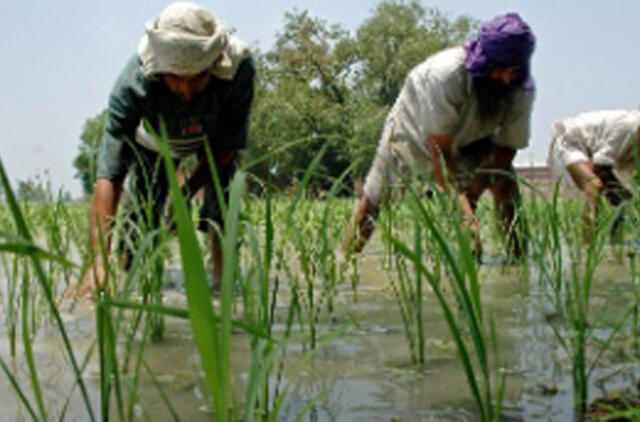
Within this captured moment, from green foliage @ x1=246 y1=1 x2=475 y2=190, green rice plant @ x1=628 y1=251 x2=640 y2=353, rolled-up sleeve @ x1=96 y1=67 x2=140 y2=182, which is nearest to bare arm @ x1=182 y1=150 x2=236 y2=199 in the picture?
rolled-up sleeve @ x1=96 y1=67 x2=140 y2=182

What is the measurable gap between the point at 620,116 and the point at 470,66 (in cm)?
207

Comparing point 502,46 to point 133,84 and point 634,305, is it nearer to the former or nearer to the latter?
point 133,84

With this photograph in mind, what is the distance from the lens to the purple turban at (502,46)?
2.97 metres

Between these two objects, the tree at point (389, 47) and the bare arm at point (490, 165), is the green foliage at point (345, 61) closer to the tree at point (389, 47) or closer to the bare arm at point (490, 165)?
the tree at point (389, 47)

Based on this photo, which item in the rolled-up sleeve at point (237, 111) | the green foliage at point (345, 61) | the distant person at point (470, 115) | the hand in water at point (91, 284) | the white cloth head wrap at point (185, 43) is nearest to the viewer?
the hand in water at point (91, 284)

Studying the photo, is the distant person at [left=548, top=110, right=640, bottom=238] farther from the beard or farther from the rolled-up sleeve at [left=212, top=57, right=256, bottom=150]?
the rolled-up sleeve at [left=212, top=57, right=256, bottom=150]

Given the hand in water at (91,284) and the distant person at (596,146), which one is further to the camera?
the distant person at (596,146)

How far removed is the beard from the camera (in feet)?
10.9

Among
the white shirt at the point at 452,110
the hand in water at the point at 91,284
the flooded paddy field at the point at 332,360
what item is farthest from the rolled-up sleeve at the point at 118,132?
the white shirt at the point at 452,110

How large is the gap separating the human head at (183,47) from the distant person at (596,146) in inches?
107

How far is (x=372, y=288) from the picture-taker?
2949 millimetres

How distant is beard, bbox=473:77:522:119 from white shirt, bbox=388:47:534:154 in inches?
1.0

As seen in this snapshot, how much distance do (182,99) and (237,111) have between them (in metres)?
0.28

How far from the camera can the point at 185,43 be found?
243cm
